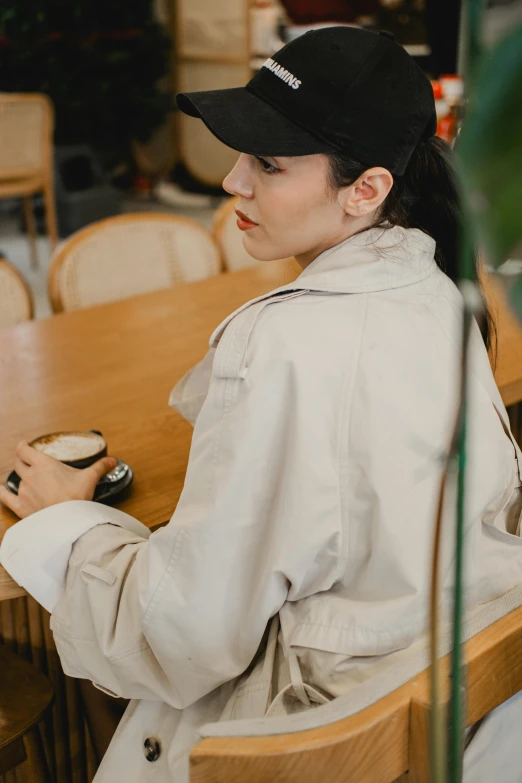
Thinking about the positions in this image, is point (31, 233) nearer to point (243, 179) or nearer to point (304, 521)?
point (243, 179)

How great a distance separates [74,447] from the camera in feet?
3.87

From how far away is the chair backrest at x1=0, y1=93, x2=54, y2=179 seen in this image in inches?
170

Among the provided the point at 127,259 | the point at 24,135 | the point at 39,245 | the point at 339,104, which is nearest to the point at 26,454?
the point at 339,104

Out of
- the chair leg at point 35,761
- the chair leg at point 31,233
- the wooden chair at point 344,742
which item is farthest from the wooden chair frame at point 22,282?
the chair leg at point 31,233

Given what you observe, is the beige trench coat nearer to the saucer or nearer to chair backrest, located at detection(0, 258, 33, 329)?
the saucer

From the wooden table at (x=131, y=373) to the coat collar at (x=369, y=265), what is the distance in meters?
0.36

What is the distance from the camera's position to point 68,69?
5.29 meters

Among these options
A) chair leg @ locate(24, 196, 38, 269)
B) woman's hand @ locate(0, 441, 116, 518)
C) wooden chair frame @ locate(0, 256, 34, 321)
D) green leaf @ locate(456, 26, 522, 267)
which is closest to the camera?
green leaf @ locate(456, 26, 522, 267)

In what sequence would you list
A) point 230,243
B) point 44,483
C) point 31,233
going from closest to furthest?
point 44,483, point 230,243, point 31,233

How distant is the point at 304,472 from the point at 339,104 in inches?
15.0

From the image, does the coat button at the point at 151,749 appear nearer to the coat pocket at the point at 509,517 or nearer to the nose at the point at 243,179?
the coat pocket at the point at 509,517

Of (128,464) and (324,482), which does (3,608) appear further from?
(324,482)

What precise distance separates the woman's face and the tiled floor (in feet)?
9.60

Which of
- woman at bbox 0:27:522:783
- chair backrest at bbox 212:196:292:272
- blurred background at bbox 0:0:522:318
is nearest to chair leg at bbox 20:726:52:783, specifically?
woman at bbox 0:27:522:783
